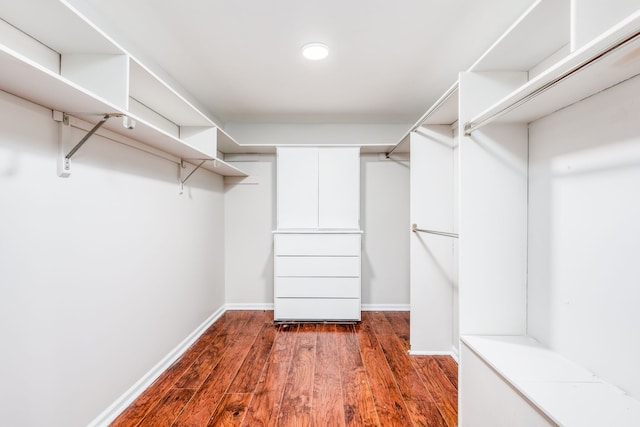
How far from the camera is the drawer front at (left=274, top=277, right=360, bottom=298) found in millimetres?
3234

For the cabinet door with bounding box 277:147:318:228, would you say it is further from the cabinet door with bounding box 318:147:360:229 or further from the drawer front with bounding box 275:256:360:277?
the drawer front with bounding box 275:256:360:277

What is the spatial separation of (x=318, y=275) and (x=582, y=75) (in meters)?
2.68

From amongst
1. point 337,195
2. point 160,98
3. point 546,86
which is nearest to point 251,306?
point 337,195

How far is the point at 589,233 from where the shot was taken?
3.95 feet

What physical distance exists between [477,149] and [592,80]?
547mm

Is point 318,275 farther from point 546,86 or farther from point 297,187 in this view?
point 546,86

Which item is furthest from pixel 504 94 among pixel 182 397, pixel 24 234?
pixel 182 397

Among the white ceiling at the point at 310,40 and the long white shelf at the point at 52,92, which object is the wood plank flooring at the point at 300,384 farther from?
the white ceiling at the point at 310,40

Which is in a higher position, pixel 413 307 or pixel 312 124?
pixel 312 124

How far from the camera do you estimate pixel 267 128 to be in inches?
144

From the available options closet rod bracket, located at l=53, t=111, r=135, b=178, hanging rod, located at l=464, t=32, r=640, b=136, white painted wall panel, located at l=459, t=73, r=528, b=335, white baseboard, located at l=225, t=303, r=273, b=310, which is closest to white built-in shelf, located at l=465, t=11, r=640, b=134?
hanging rod, located at l=464, t=32, r=640, b=136

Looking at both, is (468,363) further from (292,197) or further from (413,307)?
(292,197)

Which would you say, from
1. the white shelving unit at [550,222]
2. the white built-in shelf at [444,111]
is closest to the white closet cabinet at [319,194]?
the white built-in shelf at [444,111]

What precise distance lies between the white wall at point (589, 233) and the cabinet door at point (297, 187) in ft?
7.08
